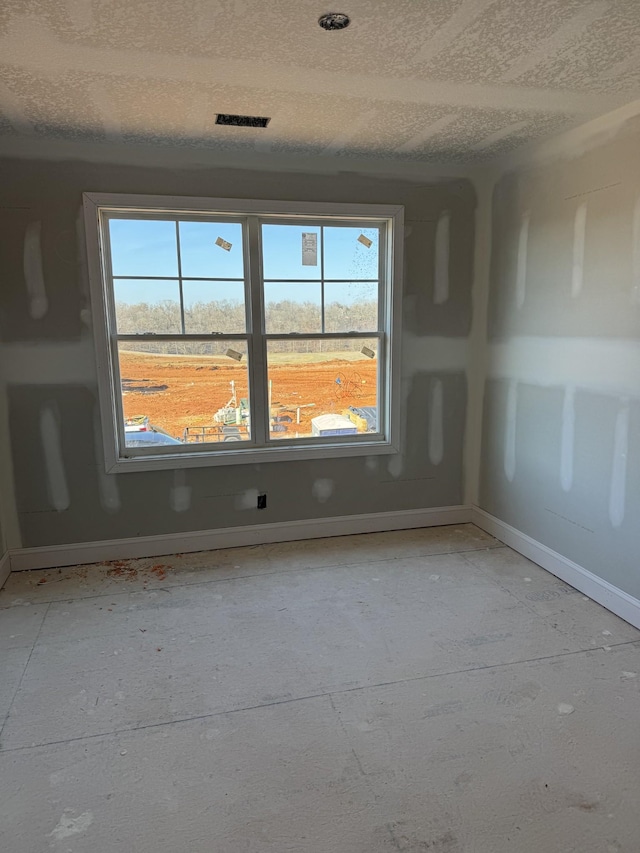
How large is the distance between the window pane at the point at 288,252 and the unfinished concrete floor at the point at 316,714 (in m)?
1.98

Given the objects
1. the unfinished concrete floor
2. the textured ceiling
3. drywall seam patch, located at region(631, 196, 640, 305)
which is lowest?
the unfinished concrete floor

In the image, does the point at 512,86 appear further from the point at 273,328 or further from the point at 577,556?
the point at 577,556

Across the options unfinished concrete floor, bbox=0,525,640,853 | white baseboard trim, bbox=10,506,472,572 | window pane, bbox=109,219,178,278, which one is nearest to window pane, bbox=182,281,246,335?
window pane, bbox=109,219,178,278

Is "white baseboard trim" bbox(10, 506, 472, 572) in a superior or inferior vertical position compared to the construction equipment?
inferior

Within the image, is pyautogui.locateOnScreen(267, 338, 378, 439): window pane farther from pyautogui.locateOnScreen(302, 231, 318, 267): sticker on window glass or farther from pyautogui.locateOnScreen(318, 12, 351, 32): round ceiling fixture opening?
pyautogui.locateOnScreen(318, 12, 351, 32): round ceiling fixture opening

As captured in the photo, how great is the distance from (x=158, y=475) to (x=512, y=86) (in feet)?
9.56

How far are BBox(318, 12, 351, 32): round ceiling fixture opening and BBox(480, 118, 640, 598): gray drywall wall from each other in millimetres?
1638

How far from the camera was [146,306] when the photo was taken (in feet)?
11.1

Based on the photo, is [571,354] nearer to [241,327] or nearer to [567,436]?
[567,436]

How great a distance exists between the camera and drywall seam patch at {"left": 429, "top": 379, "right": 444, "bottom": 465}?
3930 mm

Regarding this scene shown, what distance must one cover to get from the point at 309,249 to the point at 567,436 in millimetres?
2040

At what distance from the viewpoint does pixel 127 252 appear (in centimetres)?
330

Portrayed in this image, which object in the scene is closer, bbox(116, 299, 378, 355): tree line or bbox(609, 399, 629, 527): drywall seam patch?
bbox(609, 399, 629, 527): drywall seam patch

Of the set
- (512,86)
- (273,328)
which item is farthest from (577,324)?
(273,328)
